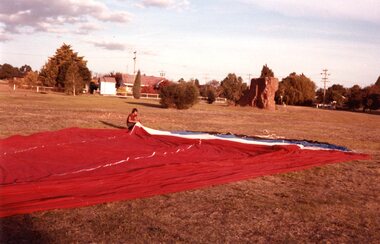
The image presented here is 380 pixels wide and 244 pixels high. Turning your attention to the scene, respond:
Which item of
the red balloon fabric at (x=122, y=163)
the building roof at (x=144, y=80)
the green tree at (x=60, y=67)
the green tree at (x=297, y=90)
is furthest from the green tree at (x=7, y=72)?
the red balloon fabric at (x=122, y=163)

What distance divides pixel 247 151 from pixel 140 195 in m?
5.01

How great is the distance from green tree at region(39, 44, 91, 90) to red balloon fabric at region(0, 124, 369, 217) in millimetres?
52953

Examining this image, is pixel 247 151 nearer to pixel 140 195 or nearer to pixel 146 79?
pixel 140 195

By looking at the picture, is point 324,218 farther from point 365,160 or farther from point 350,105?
point 350,105

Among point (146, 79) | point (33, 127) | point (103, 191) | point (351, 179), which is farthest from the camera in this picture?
point (146, 79)

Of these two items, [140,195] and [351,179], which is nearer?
[140,195]

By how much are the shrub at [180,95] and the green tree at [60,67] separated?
30.9m

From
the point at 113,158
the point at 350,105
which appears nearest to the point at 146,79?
the point at 350,105

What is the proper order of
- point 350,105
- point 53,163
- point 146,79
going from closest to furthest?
1. point 53,163
2. point 350,105
3. point 146,79

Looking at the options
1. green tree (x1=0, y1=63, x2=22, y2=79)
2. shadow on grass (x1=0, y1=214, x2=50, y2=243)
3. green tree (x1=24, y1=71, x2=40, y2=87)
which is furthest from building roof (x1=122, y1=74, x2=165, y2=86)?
shadow on grass (x1=0, y1=214, x2=50, y2=243)

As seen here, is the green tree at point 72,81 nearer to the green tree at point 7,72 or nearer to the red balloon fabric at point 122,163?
the red balloon fabric at point 122,163

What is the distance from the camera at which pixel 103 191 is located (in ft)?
21.3

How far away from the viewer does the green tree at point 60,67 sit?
205 ft

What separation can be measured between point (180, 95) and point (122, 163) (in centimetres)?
2629
